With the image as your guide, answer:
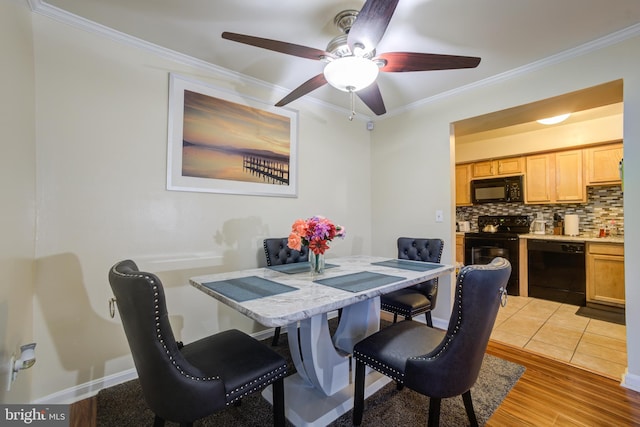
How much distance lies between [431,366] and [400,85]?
2392mm

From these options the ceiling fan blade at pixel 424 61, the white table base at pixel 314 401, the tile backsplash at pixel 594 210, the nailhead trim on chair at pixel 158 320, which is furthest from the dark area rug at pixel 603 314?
the nailhead trim on chair at pixel 158 320

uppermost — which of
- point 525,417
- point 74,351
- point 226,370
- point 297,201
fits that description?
point 297,201

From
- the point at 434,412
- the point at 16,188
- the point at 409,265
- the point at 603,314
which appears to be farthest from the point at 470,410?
the point at 603,314

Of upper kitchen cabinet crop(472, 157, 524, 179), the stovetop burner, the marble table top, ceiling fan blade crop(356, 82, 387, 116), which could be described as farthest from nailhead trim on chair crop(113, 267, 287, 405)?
upper kitchen cabinet crop(472, 157, 524, 179)

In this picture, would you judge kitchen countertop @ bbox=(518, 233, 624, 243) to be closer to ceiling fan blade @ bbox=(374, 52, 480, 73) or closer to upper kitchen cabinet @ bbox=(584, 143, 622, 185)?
upper kitchen cabinet @ bbox=(584, 143, 622, 185)

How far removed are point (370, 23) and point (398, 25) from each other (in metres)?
0.65

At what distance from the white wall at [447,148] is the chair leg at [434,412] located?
169 centimetres

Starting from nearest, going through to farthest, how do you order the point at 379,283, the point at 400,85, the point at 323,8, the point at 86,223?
the point at 379,283 → the point at 323,8 → the point at 86,223 → the point at 400,85

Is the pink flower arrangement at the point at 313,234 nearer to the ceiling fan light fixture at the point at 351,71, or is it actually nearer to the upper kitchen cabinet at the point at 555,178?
the ceiling fan light fixture at the point at 351,71

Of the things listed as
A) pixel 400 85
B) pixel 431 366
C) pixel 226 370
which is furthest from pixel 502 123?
pixel 226 370

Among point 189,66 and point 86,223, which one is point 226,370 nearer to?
point 86,223

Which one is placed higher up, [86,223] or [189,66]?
[189,66]

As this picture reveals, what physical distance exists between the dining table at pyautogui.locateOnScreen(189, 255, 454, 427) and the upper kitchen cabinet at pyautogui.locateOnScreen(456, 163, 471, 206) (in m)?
3.34

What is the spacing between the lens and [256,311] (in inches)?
41.1
